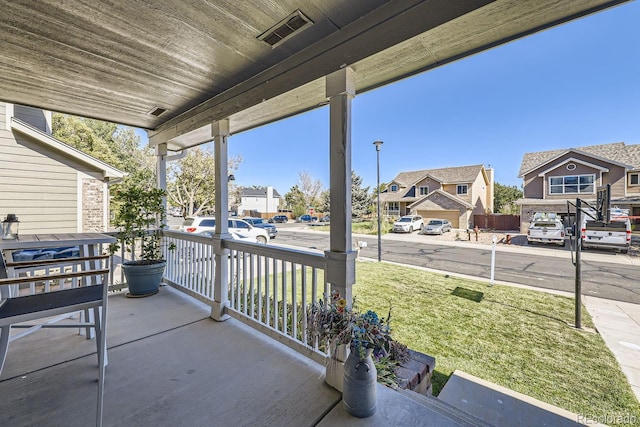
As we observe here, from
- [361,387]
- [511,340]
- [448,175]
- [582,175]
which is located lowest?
[511,340]

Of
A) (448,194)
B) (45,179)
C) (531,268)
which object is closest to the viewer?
(45,179)

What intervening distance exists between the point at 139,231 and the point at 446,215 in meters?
18.2

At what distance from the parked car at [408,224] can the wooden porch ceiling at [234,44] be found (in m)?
15.3

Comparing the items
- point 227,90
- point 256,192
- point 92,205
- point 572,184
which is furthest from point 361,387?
point 256,192

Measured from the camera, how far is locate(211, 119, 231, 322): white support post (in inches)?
109

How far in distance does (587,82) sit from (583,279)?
5435 mm

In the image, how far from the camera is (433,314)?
13.8ft

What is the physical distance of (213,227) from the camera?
25.6 feet

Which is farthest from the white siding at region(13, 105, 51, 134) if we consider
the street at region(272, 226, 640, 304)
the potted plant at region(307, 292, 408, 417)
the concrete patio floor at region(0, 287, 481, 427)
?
the street at region(272, 226, 640, 304)

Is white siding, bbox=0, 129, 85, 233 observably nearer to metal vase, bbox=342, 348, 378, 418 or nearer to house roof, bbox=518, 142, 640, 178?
metal vase, bbox=342, 348, 378, 418

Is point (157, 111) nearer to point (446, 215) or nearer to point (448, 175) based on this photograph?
point (446, 215)

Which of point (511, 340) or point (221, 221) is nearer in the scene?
point (221, 221)

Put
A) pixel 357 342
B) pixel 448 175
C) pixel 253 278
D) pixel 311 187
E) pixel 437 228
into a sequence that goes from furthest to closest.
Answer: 1. pixel 448 175
2. pixel 311 187
3. pixel 437 228
4. pixel 253 278
5. pixel 357 342

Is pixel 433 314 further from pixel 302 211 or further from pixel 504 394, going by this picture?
pixel 302 211
